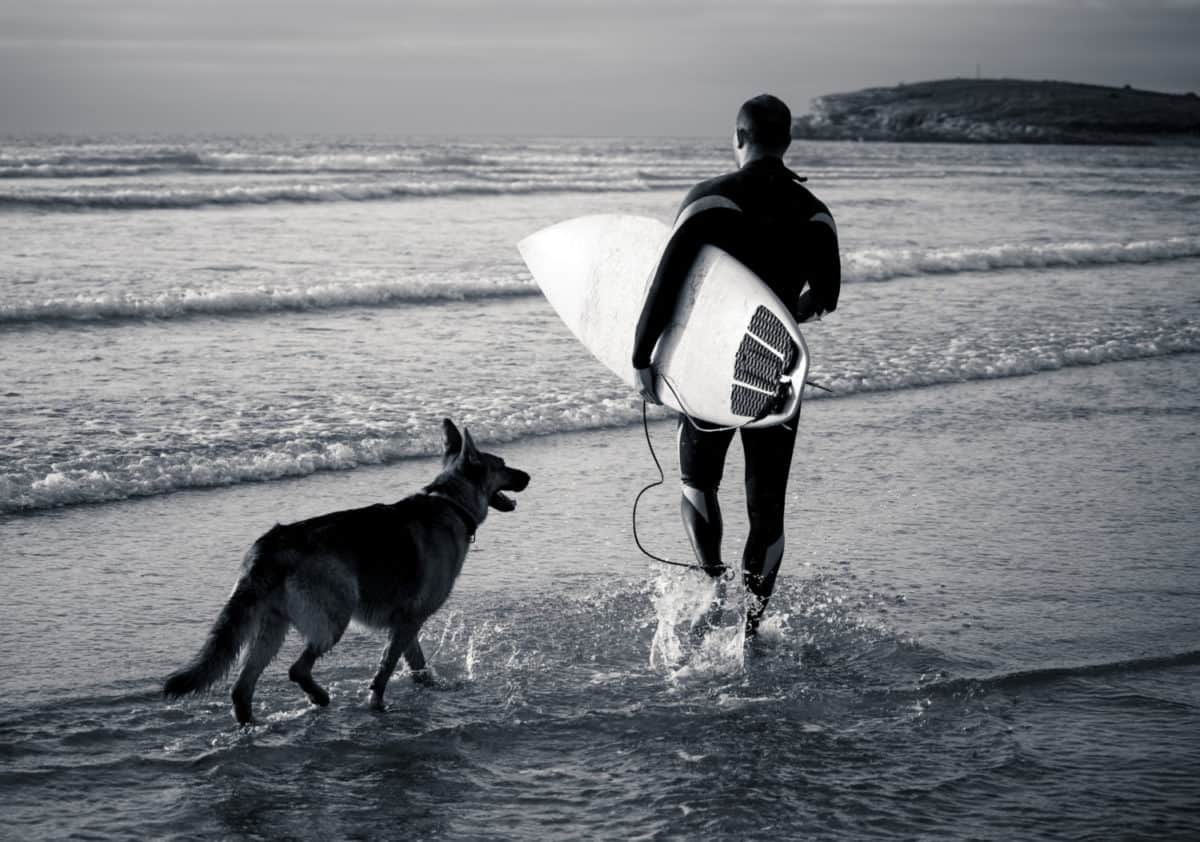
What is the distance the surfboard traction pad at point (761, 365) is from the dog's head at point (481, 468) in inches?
37.0

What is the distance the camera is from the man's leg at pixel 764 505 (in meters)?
4.75

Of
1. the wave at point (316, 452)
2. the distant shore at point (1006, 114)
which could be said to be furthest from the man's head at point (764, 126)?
the distant shore at point (1006, 114)

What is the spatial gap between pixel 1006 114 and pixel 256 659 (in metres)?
124

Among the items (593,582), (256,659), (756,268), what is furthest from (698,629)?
(256,659)

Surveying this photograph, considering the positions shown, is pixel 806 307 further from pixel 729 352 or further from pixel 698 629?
pixel 698 629

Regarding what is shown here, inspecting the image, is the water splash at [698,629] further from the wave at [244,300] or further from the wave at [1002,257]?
the wave at [1002,257]

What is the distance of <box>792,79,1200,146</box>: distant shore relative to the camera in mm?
103062

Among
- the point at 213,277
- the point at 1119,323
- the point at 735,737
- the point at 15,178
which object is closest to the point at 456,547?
the point at 735,737

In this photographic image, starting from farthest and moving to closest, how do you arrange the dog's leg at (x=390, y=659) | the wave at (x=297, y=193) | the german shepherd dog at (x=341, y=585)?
the wave at (x=297, y=193)
the dog's leg at (x=390, y=659)
the german shepherd dog at (x=341, y=585)

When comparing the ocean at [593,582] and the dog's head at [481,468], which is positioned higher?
the dog's head at [481,468]

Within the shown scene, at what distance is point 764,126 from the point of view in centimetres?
447

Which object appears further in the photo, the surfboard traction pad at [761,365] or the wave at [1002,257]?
the wave at [1002,257]

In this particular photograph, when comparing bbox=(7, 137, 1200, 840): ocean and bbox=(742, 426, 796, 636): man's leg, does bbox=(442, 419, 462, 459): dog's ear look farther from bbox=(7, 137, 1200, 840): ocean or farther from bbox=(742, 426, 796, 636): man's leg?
bbox=(742, 426, 796, 636): man's leg

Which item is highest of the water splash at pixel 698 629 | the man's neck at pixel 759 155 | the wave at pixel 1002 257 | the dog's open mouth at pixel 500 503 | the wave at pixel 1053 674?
the man's neck at pixel 759 155
